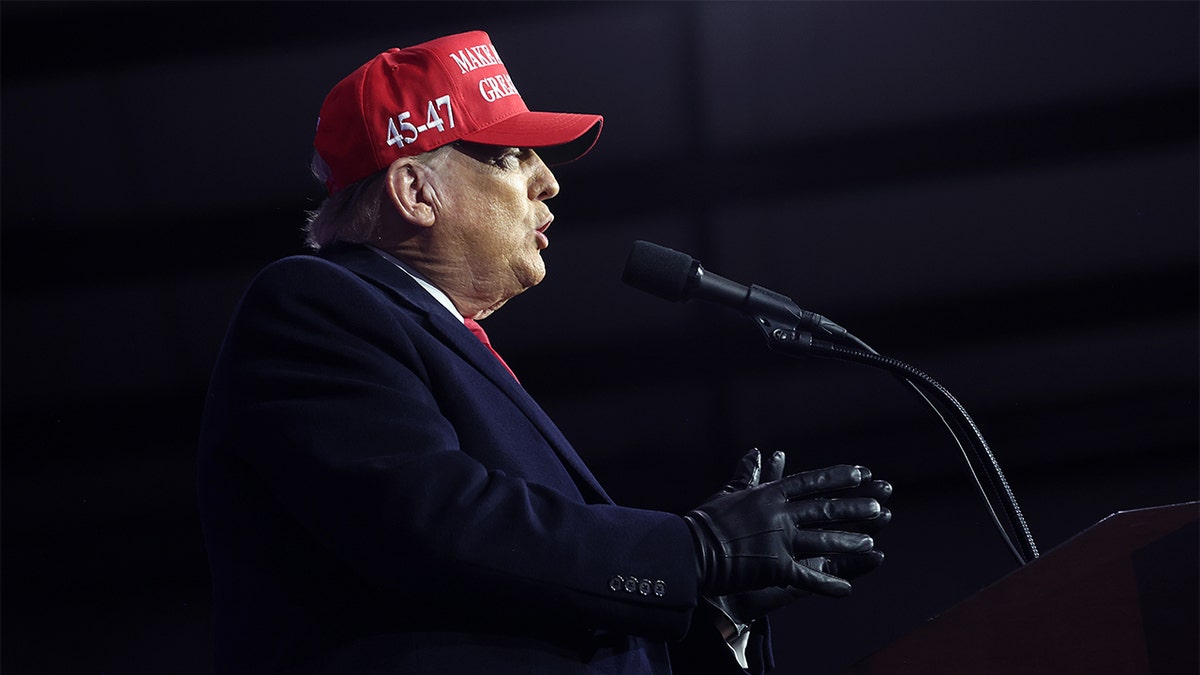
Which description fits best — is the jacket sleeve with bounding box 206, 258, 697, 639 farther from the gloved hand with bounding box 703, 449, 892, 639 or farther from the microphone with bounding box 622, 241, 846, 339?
the microphone with bounding box 622, 241, 846, 339

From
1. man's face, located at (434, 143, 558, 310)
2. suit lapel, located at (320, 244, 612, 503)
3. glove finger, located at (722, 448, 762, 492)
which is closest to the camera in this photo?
suit lapel, located at (320, 244, 612, 503)

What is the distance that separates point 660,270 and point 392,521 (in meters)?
0.45

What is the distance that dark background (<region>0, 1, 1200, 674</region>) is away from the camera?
98.3 inches

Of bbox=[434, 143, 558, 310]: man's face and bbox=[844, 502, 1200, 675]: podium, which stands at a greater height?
bbox=[434, 143, 558, 310]: man's face

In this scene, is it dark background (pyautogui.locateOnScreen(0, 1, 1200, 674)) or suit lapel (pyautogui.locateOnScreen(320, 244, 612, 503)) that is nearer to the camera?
suit lapel (pyautogui.locateOnScreen(320, 244, 612, 503))

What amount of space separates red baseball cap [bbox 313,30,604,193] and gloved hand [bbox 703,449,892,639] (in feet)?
1.60

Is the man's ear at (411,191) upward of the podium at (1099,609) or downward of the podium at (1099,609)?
upward

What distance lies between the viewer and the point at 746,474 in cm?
130

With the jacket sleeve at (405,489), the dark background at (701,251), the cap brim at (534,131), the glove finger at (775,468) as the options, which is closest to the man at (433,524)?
the jacket sleeve at (405,489)

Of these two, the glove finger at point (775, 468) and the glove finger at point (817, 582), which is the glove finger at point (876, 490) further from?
the glove finger at point (775, 468)

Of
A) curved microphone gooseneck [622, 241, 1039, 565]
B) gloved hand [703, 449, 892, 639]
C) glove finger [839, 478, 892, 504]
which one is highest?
curved microphone gooseneck [622, 241, 1039, 565]

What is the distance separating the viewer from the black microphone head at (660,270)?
4.08 ft

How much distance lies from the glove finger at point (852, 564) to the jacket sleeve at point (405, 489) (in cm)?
17

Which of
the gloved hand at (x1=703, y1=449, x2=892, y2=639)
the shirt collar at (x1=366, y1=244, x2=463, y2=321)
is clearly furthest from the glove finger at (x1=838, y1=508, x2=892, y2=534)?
the shirt collar at (x1=366, y1=244, x2=463, y2=321)
